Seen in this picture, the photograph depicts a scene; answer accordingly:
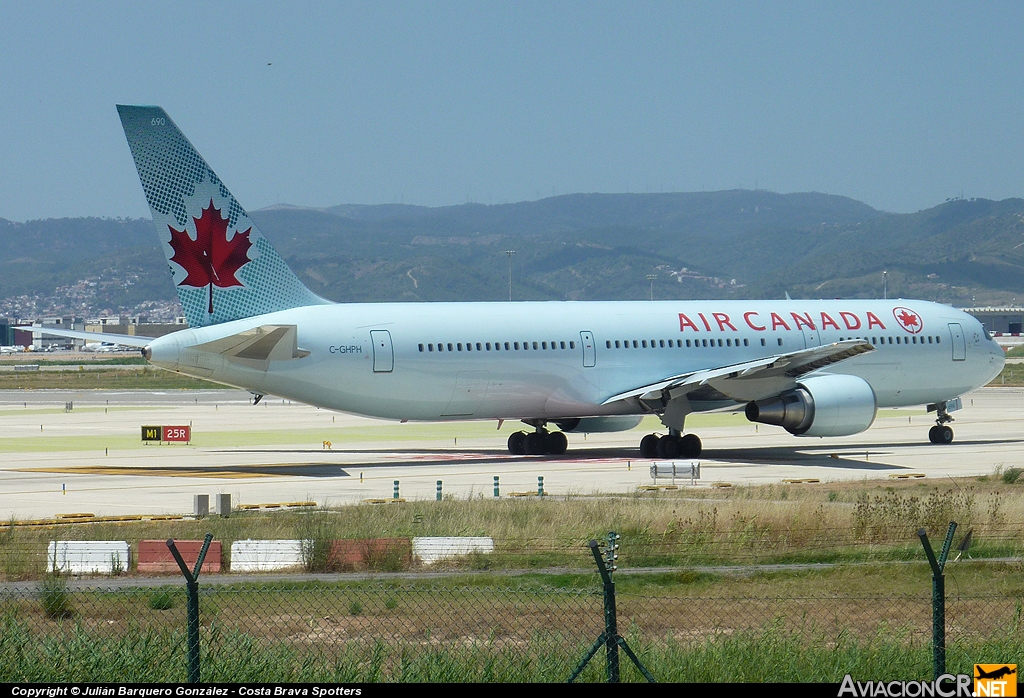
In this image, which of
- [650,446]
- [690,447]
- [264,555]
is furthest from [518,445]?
[264,555]

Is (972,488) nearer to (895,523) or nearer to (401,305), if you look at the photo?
(895,523)

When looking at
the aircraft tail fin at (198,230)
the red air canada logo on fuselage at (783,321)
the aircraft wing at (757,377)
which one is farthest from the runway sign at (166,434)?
the red air canada logo on fuselage at (783,321)

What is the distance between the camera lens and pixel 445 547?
73.8 ft

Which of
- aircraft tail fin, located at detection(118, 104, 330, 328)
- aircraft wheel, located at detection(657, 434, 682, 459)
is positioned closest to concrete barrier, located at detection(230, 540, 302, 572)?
aircraft tail fin, located at detection(118, 104, 330, 328)

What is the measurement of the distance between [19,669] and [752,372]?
3020 centimetres

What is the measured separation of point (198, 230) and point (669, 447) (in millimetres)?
15489

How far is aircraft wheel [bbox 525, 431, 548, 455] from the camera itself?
45.5m

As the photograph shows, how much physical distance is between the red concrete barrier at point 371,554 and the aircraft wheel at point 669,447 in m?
21.3

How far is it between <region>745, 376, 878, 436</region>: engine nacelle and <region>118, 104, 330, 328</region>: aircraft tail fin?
15105 mm

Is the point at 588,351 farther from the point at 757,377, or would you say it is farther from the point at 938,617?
the point at 938,617

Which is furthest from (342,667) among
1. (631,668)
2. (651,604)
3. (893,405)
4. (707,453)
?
(893,405)

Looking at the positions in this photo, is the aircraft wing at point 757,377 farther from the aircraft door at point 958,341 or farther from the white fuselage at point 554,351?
the aircraft door at point 958,341

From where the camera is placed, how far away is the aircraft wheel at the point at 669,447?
140 ft

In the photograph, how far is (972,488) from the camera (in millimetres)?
32156
